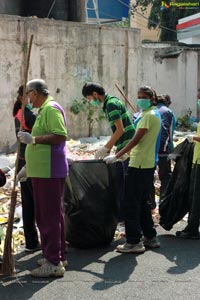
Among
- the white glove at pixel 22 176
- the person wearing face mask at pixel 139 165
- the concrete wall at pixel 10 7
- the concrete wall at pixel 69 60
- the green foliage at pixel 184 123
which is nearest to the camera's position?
the white glove at pixel 22 176

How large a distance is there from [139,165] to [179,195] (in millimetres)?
1061

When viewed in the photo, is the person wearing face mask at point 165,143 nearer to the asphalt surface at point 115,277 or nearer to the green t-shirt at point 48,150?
the asphalt surface at point 115,277

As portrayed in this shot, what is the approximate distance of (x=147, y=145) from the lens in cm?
519

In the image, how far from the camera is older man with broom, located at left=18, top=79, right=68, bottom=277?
174 inches

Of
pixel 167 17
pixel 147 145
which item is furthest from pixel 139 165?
pixel 167 17

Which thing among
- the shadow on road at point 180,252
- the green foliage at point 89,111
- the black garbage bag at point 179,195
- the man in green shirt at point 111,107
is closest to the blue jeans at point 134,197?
the shadow on road at point 180,252

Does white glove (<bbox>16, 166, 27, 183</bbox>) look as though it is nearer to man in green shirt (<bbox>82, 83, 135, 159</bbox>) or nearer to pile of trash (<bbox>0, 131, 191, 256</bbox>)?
pile of trash (<bbox>0, 131, 191, 256</bbox>)

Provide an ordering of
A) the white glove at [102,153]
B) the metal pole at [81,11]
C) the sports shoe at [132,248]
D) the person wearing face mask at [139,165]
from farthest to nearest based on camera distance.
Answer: the metal pole at [81,11], the white glove at [102,153], the sports shoe at [132,248], the person wearing face mask at [139,165]

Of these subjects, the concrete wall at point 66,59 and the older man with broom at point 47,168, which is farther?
the concrete wall at point 66,59

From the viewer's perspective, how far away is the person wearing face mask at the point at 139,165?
514 centimetres

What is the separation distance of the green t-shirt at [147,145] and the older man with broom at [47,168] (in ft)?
2.99

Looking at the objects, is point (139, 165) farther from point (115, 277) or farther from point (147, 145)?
point (115, 277)

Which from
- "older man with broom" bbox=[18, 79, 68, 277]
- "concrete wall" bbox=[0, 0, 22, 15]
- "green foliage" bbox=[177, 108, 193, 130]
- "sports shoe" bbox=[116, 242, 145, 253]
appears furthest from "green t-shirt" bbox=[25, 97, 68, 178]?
"concrete wall" bbox=[0, 0, 22, 15]

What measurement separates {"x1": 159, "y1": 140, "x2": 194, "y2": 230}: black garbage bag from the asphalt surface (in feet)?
1.76
